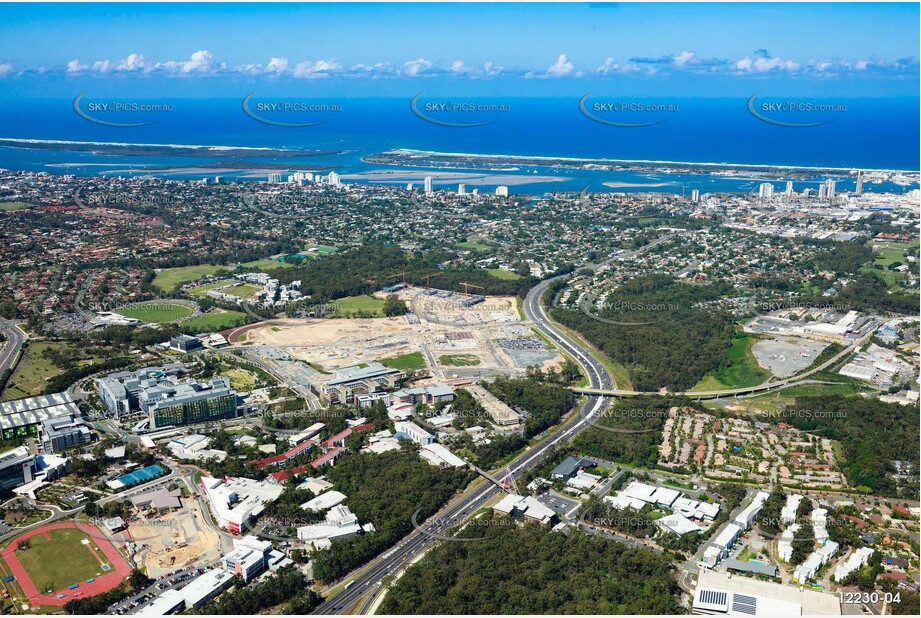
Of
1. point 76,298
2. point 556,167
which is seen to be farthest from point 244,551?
point 556,167

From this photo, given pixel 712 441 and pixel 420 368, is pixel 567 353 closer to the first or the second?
pixel 420 368

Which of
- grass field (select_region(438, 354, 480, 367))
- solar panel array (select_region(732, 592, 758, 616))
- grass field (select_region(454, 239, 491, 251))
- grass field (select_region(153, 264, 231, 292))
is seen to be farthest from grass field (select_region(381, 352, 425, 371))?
grass field (select_region(454, 239, 491, 251))

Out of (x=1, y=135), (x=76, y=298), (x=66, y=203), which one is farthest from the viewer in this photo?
(x=1, y=135)

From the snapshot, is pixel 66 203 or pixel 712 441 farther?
pixel 66 203

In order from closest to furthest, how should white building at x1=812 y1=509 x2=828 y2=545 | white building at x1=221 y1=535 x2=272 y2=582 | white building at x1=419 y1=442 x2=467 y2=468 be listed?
1. white building at x1=221 y1=535 x2=272 y2=582
2. white building at x1=812 y1=509 x2=828 y2=545
3. white building at x1=419 y1=442 x2=467 y2=468

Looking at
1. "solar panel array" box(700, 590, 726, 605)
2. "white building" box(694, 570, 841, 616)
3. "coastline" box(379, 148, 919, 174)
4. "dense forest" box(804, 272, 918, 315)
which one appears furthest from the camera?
"coastline" box(379, 148, 919, 174)

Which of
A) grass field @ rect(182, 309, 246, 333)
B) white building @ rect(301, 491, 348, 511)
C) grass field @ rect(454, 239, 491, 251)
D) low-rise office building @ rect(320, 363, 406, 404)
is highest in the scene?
grass field @ rect(454, 239, 491, 251)

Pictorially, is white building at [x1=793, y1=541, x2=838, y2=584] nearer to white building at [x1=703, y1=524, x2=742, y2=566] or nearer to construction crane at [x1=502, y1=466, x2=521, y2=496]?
white building at [x1=703, y1=524, x2=742, y2=566]

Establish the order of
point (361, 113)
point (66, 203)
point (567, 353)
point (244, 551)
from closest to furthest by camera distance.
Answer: point (244, 551), point (567, 353), point (66, 203), point (361, 113)
